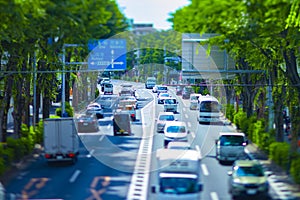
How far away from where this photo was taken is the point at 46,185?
2738 centimetres

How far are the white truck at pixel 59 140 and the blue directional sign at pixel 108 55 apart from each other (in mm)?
6770

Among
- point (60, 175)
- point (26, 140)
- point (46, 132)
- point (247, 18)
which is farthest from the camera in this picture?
point (26, 140)

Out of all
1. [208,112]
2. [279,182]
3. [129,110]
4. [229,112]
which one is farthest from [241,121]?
[279,182]

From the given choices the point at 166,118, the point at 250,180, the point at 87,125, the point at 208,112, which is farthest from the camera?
the point at 208,112

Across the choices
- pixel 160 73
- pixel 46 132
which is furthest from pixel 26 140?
pixel 160 73

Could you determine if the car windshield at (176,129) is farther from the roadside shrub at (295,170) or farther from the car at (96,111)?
the car at (96,111)

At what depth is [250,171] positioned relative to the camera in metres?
25.2

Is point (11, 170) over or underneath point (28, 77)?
underneath

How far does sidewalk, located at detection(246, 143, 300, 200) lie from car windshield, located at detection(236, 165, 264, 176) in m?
1.14

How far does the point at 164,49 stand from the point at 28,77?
9.95 metres

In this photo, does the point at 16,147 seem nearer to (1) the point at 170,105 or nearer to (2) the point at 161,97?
(1) the point at 170,105

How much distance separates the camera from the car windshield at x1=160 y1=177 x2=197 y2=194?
23.0 metres

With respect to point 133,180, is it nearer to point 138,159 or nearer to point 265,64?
point 138,159

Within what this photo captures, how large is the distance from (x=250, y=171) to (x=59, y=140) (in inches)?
465
